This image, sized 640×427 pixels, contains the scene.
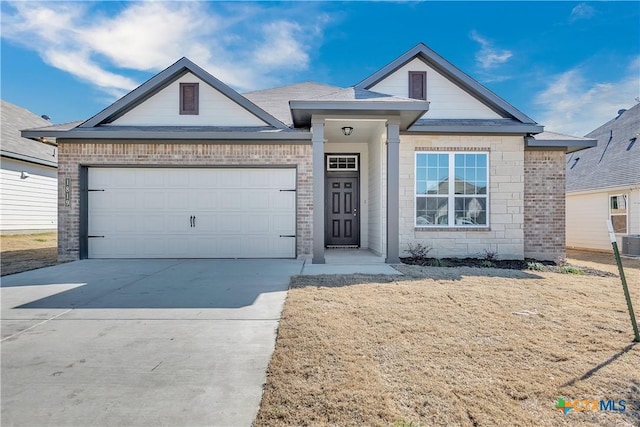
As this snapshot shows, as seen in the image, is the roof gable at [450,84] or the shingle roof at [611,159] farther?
the shingle roof at [611,159]

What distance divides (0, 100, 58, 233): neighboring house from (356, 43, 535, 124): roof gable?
1284 centimetres

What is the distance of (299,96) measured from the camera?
38.7ft

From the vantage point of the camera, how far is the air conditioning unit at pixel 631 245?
37.9 ft

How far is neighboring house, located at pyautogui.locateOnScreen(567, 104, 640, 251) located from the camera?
41.1ft

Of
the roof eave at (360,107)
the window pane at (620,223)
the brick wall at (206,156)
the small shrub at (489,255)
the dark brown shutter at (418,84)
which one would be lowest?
the small shrub at (489,255)

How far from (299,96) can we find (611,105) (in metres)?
16.6

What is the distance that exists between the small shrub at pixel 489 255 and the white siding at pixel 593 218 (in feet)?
24.0

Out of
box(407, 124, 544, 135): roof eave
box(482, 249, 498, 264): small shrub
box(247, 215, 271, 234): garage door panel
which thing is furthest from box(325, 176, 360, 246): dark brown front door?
box(482, 249, 498, 264): small shrub

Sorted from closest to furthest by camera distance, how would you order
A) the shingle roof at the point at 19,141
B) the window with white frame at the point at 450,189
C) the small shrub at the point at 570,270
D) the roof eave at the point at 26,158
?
the small shrub at the point at 570,270 < the window with white frame at the point at 450,189 < the roof eave at the point at 26,158 < the shingle roof at the point at 19,141

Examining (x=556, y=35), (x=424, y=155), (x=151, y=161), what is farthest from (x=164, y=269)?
(x=556, y=35)

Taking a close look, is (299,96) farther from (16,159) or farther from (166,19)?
(16,159)

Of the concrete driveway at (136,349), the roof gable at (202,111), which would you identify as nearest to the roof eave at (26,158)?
the roof gable at (202,111)

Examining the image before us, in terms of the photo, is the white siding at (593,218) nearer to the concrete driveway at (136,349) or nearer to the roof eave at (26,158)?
the concrete driveway at (136,349)

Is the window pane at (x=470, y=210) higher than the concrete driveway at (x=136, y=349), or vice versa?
the window pane at (x=470, y=210)
